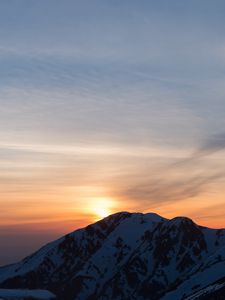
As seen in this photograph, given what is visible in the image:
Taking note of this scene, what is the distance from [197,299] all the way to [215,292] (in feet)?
20.9

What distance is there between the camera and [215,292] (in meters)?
199

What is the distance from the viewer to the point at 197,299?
654 feet
